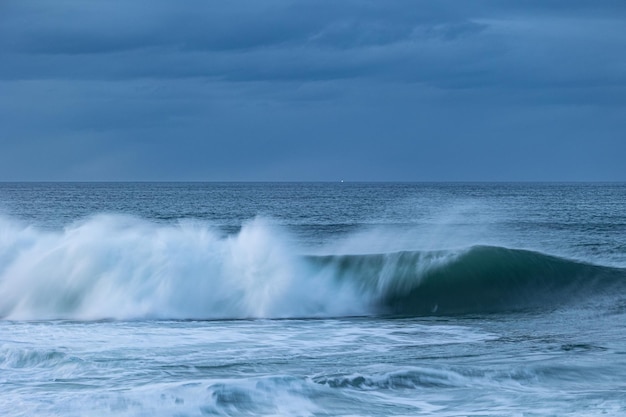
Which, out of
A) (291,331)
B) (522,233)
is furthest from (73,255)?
(522,233)

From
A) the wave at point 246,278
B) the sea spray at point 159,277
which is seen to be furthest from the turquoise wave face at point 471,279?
the sea spray at point 159,277

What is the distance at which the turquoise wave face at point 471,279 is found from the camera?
17.8m

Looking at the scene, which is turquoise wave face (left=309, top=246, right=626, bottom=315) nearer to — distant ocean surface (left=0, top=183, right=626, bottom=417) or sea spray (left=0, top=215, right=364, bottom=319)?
distant ocean surface (left=0, top=183, right=626, bottom=417)

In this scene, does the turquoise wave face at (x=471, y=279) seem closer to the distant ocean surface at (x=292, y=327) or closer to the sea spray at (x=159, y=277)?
the distant ocean surface at (x=292, y=327)

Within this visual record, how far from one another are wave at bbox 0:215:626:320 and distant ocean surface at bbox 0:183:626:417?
5 cm

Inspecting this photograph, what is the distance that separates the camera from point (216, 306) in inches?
658

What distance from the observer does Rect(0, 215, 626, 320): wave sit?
16.7 m

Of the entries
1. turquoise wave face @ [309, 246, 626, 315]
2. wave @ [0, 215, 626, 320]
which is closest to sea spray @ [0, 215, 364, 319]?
wave @ [0, 215, 626, 320]

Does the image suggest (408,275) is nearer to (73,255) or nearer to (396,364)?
(73,255)

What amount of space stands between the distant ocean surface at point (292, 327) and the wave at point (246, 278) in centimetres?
5

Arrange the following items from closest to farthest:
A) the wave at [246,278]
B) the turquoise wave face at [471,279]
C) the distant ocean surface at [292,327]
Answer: the distant ocean surface at [292,327] → the wave at [246,278] → the turquoise wave face at [471,279]

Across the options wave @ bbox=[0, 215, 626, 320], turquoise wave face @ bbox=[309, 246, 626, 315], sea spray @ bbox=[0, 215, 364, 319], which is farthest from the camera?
turquoise wave face @ bbox=[309, 246, 626, 315]

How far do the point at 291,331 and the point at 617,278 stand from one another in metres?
9.46

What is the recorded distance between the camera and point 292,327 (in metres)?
14.3
